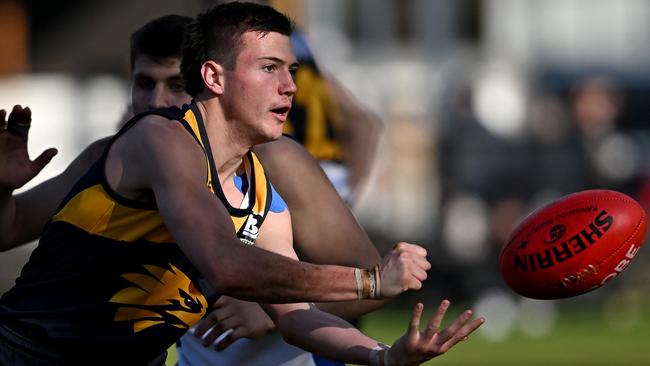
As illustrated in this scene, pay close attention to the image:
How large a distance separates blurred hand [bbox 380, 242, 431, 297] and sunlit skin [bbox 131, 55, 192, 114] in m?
1.60

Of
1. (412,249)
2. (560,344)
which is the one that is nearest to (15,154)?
(412,249)

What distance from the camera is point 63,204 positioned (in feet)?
15.1

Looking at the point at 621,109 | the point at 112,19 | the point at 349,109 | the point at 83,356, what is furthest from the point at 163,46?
the point at 112,19

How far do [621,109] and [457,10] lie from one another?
733 centimetres

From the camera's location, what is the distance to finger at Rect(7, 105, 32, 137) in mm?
4918

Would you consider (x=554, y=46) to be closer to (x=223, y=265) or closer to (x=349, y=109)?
(x=349, y=109)

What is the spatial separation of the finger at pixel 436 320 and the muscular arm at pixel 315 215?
91 cm

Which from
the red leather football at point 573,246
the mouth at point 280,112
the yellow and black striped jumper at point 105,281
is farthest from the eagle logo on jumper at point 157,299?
the red leather football at point 573,246

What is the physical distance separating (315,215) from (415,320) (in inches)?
39.9

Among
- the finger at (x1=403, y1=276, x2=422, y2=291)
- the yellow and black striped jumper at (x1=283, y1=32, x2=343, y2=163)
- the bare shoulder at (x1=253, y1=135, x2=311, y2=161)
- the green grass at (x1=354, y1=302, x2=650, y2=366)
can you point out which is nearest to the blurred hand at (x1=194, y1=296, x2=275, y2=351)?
the bare shoulder at (x1=253, y1=135, x2=311, y2=161)

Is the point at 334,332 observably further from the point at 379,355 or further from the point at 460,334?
the point at 460,334

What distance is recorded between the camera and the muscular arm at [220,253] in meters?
4.11

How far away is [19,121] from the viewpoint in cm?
495

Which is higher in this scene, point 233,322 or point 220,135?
point 220,135
